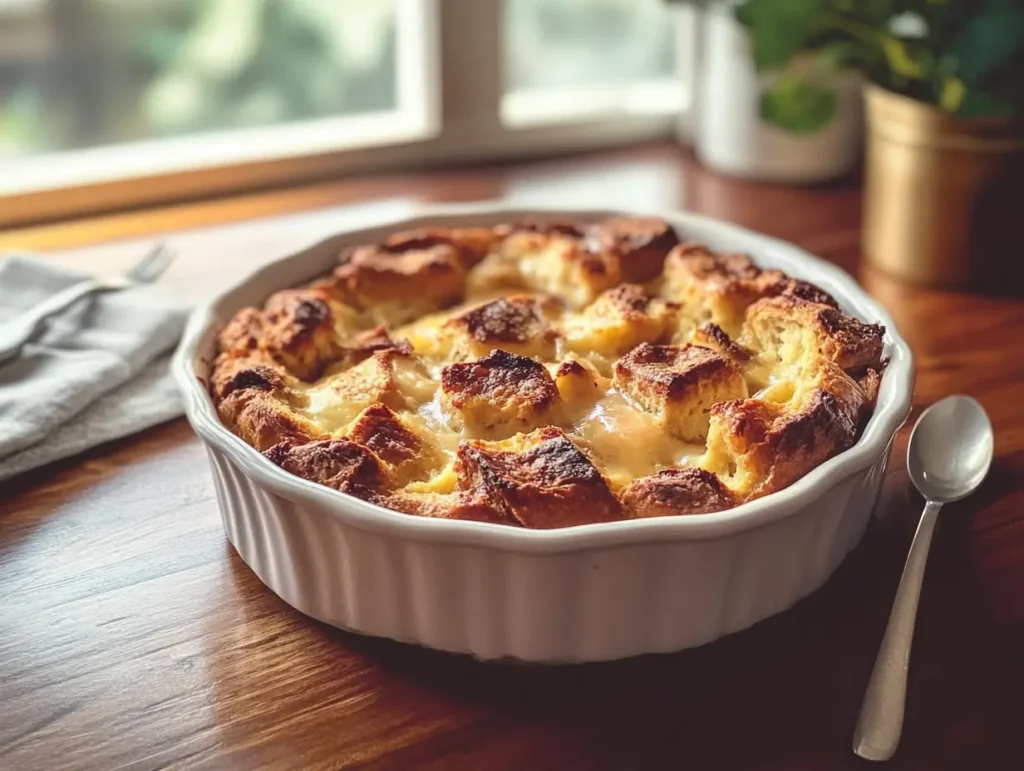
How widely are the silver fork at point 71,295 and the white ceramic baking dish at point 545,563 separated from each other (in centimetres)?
34

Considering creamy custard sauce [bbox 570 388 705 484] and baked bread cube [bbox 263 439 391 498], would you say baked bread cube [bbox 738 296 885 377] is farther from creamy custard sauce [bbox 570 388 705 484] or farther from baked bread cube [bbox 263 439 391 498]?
baked bread cube [bbox 263 439 391 498]

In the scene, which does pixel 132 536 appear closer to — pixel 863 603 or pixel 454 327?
pixel 454 327

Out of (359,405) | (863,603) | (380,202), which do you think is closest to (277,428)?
(359,405)

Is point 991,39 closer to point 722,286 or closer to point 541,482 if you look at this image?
point 722,286

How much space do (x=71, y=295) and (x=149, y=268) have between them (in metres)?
0.16

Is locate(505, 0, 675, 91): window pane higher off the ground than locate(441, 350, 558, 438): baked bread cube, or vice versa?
locate(505, 0, 675, 91): window pane

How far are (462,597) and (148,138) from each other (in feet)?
3.77

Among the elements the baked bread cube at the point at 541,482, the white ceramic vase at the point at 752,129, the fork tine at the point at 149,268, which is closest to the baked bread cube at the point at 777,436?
the baked bread cube at the point at 541,482

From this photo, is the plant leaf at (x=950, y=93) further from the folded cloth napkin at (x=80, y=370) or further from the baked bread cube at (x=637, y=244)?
Result: the folded cloth napkin at (x=80, y=370)

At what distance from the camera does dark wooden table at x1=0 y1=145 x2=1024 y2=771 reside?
0.80 meters

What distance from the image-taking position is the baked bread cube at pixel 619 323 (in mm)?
1066

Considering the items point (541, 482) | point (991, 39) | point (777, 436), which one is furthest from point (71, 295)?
point (991, 39)

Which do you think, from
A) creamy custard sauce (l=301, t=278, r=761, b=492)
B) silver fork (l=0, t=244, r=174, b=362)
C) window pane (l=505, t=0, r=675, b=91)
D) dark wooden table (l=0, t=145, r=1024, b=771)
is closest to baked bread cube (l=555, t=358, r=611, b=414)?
creamy custard sauce (l=301, t=278, r=761, b=492)

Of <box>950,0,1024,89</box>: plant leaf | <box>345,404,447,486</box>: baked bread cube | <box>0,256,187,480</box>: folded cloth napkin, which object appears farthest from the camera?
<box>950,0,1024,89</box>: plant leaf
